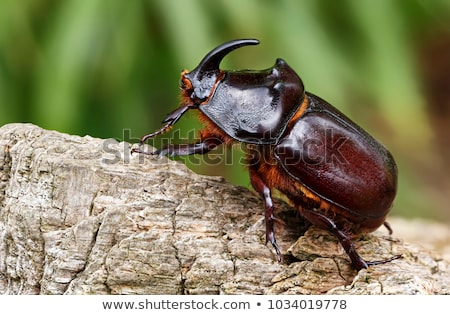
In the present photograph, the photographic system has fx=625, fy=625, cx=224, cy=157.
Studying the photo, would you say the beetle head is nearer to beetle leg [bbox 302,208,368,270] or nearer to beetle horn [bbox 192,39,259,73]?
beetle horn [bbox 192,39,259,73]

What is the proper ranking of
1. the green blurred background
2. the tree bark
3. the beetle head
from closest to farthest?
the tree bark < the beetle head < the green blurred background

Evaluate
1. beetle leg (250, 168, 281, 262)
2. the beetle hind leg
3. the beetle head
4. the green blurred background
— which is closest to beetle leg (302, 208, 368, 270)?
the beetle hind leg

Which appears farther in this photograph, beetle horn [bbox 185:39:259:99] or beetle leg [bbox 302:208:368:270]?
beetle horn [bbox 185:39:259:99]

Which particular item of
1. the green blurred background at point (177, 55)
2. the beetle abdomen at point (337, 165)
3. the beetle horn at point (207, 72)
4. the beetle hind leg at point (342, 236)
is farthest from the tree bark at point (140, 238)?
the green blurred background at point (177, 55)

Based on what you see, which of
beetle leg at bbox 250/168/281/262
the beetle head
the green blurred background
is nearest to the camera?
beetle leg at bbox 250/168/281/262

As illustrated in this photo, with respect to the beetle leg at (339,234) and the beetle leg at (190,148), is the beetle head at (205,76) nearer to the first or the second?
the beetle leg at (190,148)

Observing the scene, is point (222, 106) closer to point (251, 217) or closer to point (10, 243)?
point (251, 217)

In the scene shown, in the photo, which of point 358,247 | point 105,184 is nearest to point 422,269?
point 358,247
